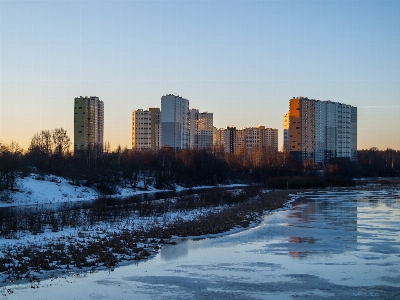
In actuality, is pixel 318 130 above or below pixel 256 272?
above

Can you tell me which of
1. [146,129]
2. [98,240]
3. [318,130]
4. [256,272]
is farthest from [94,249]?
[318,130]

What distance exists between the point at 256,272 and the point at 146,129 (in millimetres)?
152753

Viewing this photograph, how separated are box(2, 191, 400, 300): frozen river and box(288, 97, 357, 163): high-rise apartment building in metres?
143

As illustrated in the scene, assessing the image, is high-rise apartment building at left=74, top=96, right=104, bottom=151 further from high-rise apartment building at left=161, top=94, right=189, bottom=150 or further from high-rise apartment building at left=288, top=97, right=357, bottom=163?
high-rise apartment building at left=288, top=97, right=357, bottom=163

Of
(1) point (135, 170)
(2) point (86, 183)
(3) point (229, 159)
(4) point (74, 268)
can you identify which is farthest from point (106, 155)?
(4) point (74, 268)

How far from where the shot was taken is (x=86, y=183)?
66750 millimetres

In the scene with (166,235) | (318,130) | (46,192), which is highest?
(318,130)

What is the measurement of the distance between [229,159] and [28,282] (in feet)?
416

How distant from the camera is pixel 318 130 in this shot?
6585 inches

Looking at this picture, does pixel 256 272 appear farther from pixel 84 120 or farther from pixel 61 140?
pixel 84 120

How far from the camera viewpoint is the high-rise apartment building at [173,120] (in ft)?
499

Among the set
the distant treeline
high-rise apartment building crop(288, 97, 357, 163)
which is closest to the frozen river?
the distant treeline

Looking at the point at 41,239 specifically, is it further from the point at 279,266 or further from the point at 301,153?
the point at 301,153

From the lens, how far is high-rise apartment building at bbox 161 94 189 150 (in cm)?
15212
